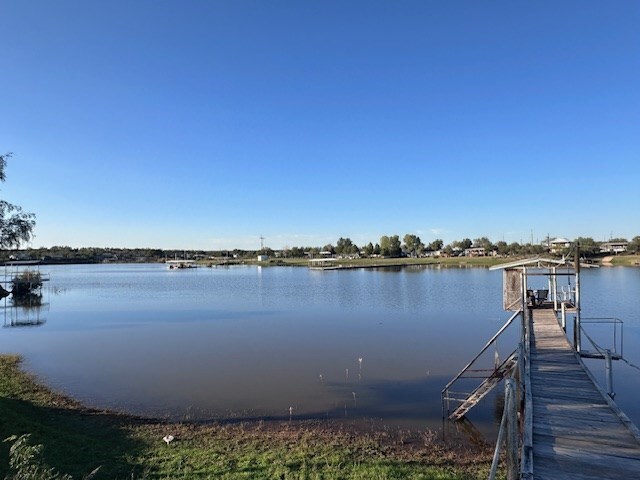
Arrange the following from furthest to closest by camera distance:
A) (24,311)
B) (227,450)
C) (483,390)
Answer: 1. (24,311)
2. (483,390)
3. (227,450)

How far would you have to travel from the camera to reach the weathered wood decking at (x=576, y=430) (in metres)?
6.31

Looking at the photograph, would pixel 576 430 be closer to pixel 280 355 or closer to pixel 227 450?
pixel 227 450

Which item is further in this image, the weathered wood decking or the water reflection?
the water reflection

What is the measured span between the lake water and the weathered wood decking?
12.0ft

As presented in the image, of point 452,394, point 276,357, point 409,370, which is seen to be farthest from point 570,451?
point 276,357

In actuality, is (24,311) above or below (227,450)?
below

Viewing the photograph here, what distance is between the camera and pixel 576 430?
25.3ft

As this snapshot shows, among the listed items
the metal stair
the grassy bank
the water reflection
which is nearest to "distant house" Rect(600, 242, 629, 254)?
the metal stair

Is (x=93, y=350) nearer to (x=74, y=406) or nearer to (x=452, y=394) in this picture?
(x=74, y=406)

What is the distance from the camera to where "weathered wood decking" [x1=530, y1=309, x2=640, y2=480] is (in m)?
6.31

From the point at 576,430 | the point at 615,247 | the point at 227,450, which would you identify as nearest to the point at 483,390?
the point at 576,430

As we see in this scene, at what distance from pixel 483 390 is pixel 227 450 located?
916cm

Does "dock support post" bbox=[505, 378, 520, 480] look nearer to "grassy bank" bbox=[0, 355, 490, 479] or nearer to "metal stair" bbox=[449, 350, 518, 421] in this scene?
"grassy bank" bbox=[0, 355, 490, 479]

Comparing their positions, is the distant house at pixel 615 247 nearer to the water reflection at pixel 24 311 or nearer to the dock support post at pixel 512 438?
A: the water reflection at pixel 24 311
